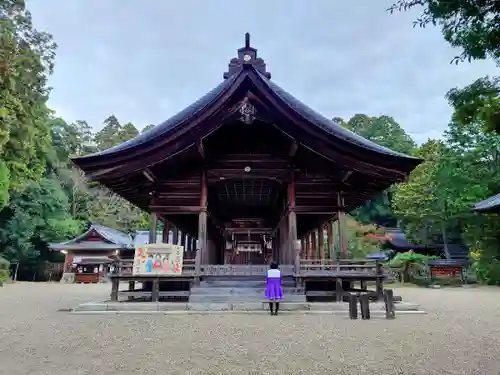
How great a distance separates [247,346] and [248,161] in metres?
6.30

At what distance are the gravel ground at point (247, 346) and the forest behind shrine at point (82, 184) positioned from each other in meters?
2.78

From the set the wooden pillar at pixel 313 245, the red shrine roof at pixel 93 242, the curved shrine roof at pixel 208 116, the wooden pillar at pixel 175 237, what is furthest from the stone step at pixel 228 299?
the red shrine roof at pixel 93 242

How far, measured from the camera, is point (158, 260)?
29.6ft

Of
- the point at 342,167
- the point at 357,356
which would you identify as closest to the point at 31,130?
the point at 342,167

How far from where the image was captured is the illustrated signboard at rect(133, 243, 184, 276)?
8.94 metres

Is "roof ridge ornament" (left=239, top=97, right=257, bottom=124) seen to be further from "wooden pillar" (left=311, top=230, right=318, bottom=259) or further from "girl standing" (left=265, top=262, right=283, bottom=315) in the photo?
"wooden pillar" (left=311, top=230, right=318, bottom=259)

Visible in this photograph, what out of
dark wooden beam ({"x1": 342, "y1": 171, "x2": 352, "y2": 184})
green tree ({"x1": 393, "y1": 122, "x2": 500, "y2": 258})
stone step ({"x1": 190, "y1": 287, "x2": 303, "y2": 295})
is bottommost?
stone step ({"x1": 190, "y1": 287, "x2": 303, "y2": 295})

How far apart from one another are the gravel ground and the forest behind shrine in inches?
109

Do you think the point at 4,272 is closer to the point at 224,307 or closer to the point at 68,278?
the point at 68,278

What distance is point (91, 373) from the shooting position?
352 cm

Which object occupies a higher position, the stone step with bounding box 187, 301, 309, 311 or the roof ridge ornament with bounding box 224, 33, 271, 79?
the roof ridge ornament with bounding box 224, 33, 271, 79

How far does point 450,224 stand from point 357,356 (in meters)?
29.9

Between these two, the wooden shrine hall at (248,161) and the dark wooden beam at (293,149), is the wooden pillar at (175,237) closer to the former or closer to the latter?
the wooden shrine hall at (248,161)

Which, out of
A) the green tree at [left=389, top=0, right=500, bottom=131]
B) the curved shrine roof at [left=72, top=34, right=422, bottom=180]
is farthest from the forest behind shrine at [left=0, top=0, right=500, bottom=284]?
the curved shrine roof at [left=72, top=34, right=422, bottom=180]
